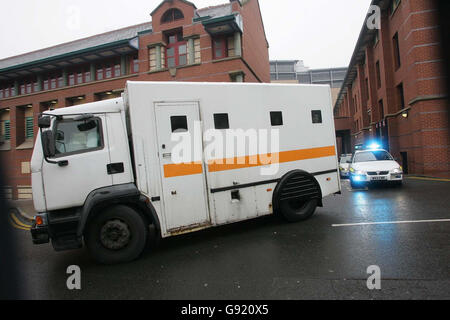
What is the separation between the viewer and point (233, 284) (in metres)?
3.39

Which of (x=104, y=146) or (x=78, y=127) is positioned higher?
(x=78, y=127)

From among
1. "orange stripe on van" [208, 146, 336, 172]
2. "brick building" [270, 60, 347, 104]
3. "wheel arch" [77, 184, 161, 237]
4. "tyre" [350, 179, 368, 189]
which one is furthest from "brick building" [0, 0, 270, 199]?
"brick building" [270, 60, 347, 104]

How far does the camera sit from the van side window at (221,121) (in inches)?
201

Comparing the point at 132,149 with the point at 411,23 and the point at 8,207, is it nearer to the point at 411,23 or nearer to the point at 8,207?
the point at 8,207

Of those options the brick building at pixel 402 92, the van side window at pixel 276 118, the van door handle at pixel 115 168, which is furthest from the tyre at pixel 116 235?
the brick building at pixel 402 92

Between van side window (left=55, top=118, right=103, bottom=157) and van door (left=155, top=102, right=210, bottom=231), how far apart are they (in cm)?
105

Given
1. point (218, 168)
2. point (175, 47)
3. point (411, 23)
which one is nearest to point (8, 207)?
point (218, 168)

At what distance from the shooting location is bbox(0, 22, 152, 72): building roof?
2282 centimetres

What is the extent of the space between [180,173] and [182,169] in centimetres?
8

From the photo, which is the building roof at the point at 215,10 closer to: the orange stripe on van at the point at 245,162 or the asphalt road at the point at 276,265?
the orange stripe on van at the point at 245,162

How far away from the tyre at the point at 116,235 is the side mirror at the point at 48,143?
124 cm

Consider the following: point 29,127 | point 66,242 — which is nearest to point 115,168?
point 66,242
